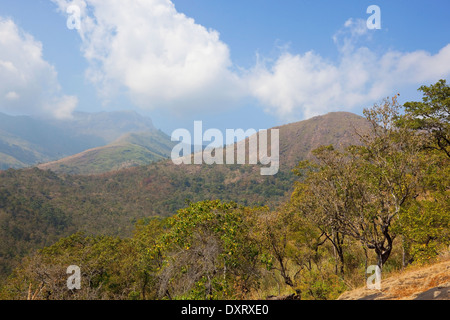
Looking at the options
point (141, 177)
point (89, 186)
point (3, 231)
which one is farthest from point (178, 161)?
point (3, 231)

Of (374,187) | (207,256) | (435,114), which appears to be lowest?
(207,256)

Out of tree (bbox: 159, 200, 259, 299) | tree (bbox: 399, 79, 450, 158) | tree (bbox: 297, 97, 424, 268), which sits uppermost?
tree (bbox: 399, 79, 450, 158)

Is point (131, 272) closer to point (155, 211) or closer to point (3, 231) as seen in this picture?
point (3, 231)

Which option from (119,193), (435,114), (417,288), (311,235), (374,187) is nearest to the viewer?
(417,288)

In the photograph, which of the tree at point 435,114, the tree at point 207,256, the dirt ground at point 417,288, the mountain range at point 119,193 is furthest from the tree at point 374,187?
the mountain range at point 119,193

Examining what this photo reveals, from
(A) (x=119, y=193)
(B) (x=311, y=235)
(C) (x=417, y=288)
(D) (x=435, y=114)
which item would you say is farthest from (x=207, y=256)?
(A) (x=119, y=193)

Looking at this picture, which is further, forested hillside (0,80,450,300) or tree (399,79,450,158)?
tree (399,79,450,158)

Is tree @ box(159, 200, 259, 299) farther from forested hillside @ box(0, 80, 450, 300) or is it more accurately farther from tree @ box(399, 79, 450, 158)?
tree @ box(399, 79, 450, 158)

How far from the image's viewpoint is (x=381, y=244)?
10.6 metres

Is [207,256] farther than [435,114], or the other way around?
[435,114]

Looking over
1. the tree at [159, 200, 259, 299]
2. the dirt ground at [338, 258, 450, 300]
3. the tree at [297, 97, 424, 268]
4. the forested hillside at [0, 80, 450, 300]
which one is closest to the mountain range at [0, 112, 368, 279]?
the forested hillside at [0, 80, 450, 300]

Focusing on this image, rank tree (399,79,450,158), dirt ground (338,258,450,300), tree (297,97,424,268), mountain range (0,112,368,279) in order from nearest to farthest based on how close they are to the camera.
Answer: dirt ground (338,258,450,300)
tree (297,97,424,268)
tree (399,79,450,158)
mountain range (0,112,368,279)

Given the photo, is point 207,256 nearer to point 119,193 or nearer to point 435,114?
point 435,114
